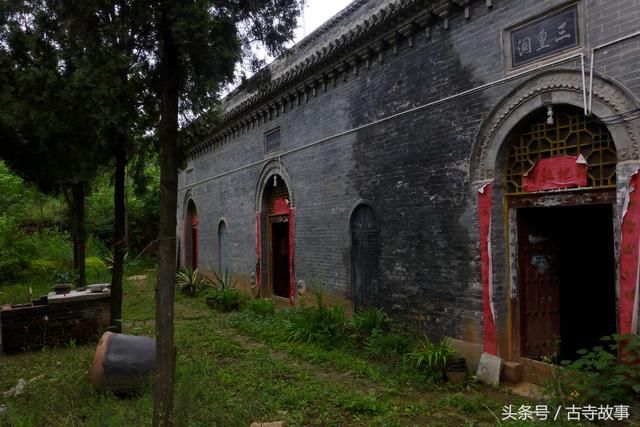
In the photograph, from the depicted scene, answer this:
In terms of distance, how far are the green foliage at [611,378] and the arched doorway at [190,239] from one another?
51.1ft

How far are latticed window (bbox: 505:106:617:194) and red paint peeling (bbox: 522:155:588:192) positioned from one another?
55mm

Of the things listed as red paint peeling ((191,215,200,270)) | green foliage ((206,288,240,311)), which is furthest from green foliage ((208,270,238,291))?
red paint peeling ((191,215,200,270))

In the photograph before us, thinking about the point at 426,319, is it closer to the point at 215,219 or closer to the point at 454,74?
the point at 454,74

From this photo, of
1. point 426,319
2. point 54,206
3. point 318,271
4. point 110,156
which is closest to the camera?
point 426,319

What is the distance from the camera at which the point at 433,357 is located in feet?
19.4

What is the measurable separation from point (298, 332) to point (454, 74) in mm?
4809

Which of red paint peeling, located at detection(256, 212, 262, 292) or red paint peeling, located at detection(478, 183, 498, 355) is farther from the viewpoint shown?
red paint peeling, located at detection(256, 212, 262, 292)

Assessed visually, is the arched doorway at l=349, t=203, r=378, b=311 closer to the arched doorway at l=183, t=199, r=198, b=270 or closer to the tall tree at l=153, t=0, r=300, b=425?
the tall tree at l=153, t=0, r=300, b=425

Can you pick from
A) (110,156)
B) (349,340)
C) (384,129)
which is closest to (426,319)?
(349,340)

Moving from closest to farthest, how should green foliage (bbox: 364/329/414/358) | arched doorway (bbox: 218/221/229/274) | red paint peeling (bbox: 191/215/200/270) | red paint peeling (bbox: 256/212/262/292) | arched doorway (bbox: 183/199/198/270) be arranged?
1. green foliage (bbox: 364/329/414/358)
2. red paint peeling (bbox: 256/212/262/292)
3. arched doorway (bbox: 218/221/229/274)
4. red paint peeling (bbox: 191/215/200/270)
5. arched doorway (bbox: 183/199/198/270)

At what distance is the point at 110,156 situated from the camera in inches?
291

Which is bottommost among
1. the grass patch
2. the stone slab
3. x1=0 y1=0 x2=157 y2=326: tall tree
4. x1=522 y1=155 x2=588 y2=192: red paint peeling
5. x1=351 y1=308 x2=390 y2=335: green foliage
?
the grass patch

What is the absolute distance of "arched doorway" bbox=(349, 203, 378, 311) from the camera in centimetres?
788

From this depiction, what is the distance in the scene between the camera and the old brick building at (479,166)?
4.74 metres
